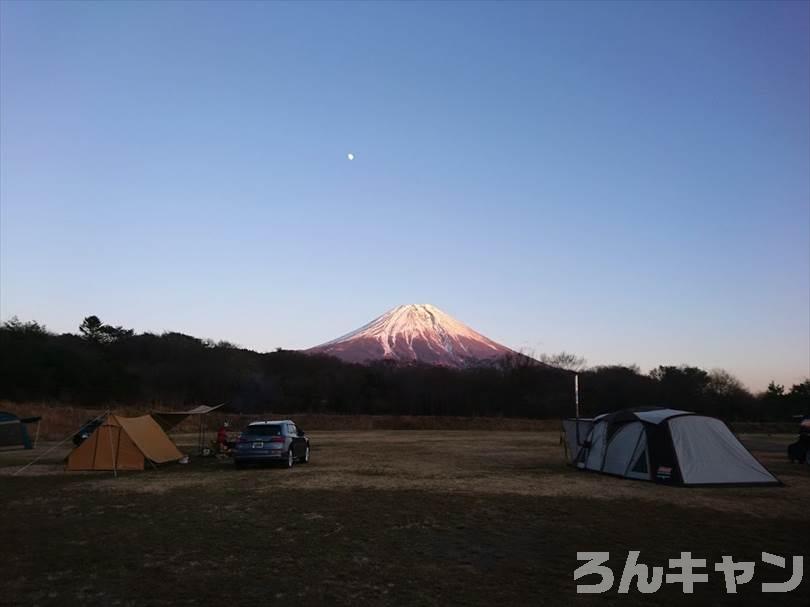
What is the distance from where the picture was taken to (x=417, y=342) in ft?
415

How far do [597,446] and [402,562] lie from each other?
12882 millimetres

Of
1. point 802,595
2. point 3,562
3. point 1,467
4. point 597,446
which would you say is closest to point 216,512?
point 3,562

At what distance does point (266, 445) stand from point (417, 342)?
10688 centimetres

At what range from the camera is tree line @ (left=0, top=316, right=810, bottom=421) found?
65562 mm

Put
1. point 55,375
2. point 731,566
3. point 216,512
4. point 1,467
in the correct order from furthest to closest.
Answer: point 55,375 < point 1,467 < point 216,512 < point 731,566

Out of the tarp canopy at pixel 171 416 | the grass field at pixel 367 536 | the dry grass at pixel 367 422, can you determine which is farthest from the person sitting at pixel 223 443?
the dry grass at pixel 367 422

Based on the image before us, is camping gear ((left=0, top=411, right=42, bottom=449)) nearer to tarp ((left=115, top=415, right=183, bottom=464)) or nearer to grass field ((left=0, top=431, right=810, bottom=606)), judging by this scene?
tarp ((left=115, top=415, right=183, bottom=464))

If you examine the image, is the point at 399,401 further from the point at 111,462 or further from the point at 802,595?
the point at 802,595

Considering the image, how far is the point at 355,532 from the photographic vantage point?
980cm

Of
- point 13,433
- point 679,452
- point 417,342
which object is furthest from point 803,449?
point 417,342

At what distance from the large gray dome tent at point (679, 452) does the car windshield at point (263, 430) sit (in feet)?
32.3

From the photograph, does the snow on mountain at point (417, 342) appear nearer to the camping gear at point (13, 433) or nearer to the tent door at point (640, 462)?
the camping gear at point (13, 433)

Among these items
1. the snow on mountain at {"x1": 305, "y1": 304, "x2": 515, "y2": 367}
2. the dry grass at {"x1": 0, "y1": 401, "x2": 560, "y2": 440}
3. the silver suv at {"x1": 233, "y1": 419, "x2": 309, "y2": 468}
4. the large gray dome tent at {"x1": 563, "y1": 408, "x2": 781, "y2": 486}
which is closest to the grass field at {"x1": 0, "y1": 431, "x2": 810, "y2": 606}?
the large gray dome tent at {"x1": 563, "y1": 408, "x2": 781, "y2": 486}

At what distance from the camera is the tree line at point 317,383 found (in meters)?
65.6
